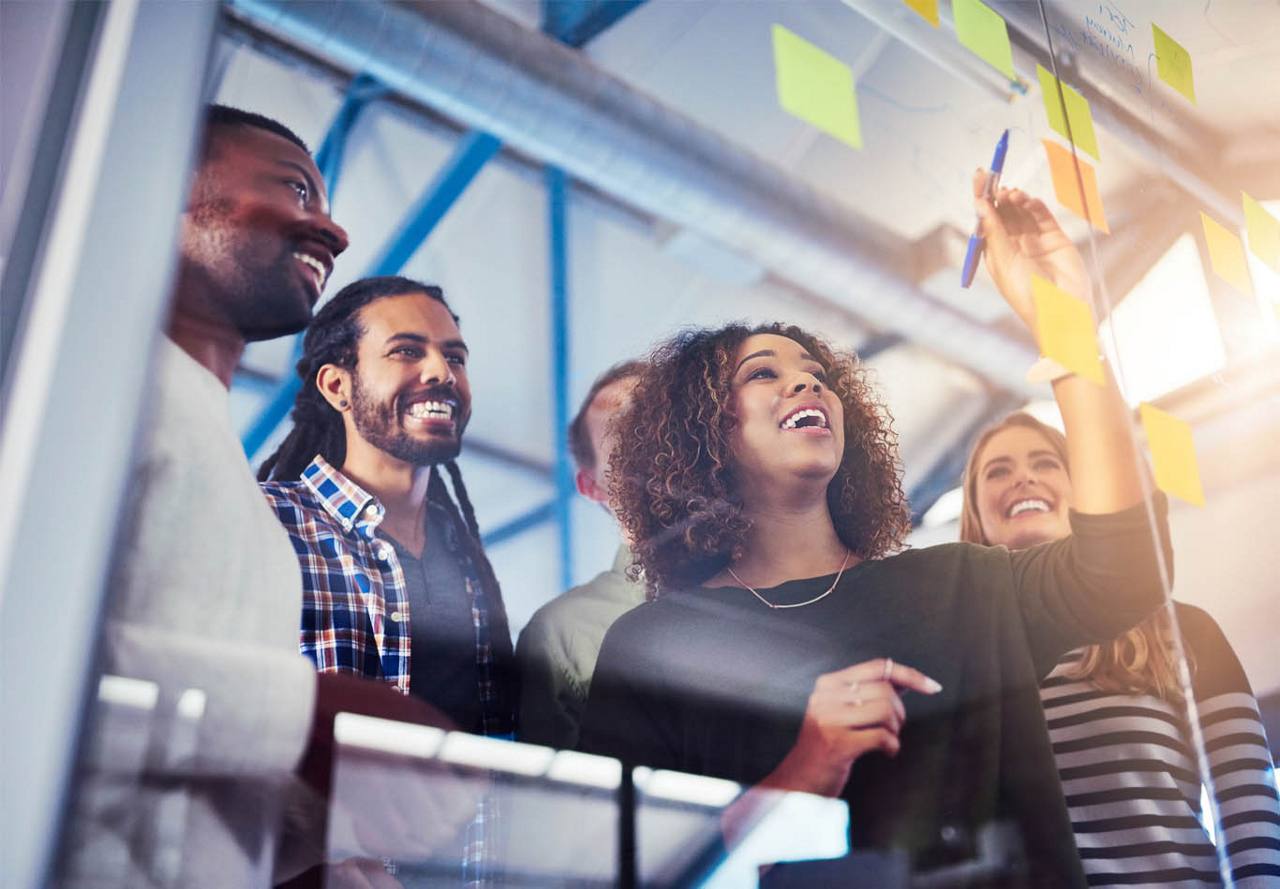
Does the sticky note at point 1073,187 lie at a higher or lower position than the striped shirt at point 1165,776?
higher

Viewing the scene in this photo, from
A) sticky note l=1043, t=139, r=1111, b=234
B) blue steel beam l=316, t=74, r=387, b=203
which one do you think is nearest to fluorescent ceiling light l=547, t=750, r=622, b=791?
blue steel beam l=316, t=74, r=387, b=203

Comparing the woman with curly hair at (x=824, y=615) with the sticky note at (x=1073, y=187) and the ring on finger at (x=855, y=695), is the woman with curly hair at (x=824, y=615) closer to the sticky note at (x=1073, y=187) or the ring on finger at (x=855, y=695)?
the ring on finger at (x=855, y=695)

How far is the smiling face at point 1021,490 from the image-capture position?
4.89ft

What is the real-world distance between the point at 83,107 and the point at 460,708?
0.58 meters

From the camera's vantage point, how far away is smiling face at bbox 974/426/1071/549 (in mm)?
1489

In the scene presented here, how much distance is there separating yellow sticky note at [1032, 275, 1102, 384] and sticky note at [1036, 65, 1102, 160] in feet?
0.98

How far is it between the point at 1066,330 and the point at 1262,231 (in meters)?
0.72

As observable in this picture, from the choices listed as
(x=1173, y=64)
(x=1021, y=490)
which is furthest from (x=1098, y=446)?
(x=1173, y=64)

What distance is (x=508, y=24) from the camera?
4.33 ft

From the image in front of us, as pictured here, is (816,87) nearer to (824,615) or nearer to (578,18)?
(578,18)

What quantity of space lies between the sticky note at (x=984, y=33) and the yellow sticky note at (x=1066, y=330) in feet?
1.11

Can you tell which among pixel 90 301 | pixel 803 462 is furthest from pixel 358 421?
pixel 803 462

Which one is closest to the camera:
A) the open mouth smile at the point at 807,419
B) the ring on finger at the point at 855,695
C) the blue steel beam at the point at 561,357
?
the blue steel beam at the point at 561,357

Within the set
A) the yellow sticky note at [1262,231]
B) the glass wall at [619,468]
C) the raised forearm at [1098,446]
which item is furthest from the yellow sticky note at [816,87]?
the yellow sticky note at [1262,231]
